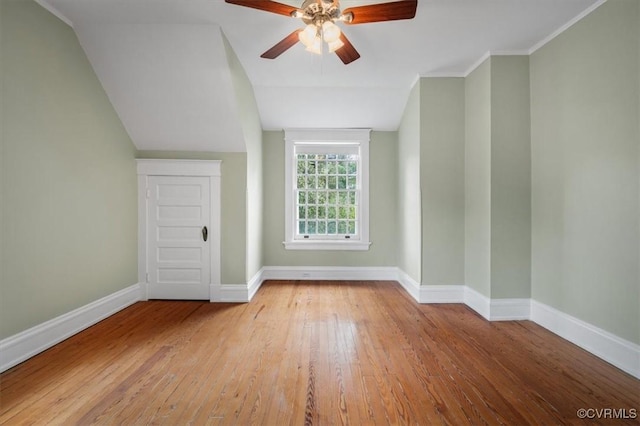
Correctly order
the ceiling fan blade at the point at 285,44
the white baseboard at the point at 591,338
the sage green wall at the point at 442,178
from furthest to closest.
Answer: the sage green wall at the point at 442,178 → the ceiling fan blade at the point at 285,44 → the white baseboard at the point at 591,338

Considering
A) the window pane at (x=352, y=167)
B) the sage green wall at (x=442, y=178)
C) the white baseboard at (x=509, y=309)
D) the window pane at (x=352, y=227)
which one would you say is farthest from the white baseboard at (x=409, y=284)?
the window pane at (x=352, y=167)

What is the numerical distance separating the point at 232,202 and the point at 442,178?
8.60 ft

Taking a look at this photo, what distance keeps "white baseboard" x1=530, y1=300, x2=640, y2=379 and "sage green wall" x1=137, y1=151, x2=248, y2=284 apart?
3.28 meters

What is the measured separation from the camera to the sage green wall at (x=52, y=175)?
2.14 metres

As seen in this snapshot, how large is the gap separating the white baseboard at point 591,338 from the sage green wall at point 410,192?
1243 mm

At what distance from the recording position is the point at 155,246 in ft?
12.1

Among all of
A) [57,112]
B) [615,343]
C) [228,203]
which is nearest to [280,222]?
[228,203]

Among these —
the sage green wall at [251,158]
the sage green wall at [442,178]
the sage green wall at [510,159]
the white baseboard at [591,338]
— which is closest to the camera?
the white baseboard at [591,338]

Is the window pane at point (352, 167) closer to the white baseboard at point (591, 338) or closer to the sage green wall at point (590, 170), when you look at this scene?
the sage green wall at point (590, 170)

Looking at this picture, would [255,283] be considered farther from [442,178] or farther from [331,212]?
[442,178]

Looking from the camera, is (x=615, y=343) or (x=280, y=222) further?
(x=280, y=222)

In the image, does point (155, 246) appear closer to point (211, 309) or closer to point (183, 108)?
point (211, 309)

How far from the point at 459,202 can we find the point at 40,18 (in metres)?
4.39

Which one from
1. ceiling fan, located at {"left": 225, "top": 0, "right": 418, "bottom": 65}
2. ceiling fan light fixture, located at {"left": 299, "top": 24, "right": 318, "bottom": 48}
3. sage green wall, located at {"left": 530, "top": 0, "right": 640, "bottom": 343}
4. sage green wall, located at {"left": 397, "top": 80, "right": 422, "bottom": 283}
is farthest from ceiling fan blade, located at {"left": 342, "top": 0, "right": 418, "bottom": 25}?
sage green wall, located at {"left": 397, "top": 80, "right": 422, "bottom": 283}
